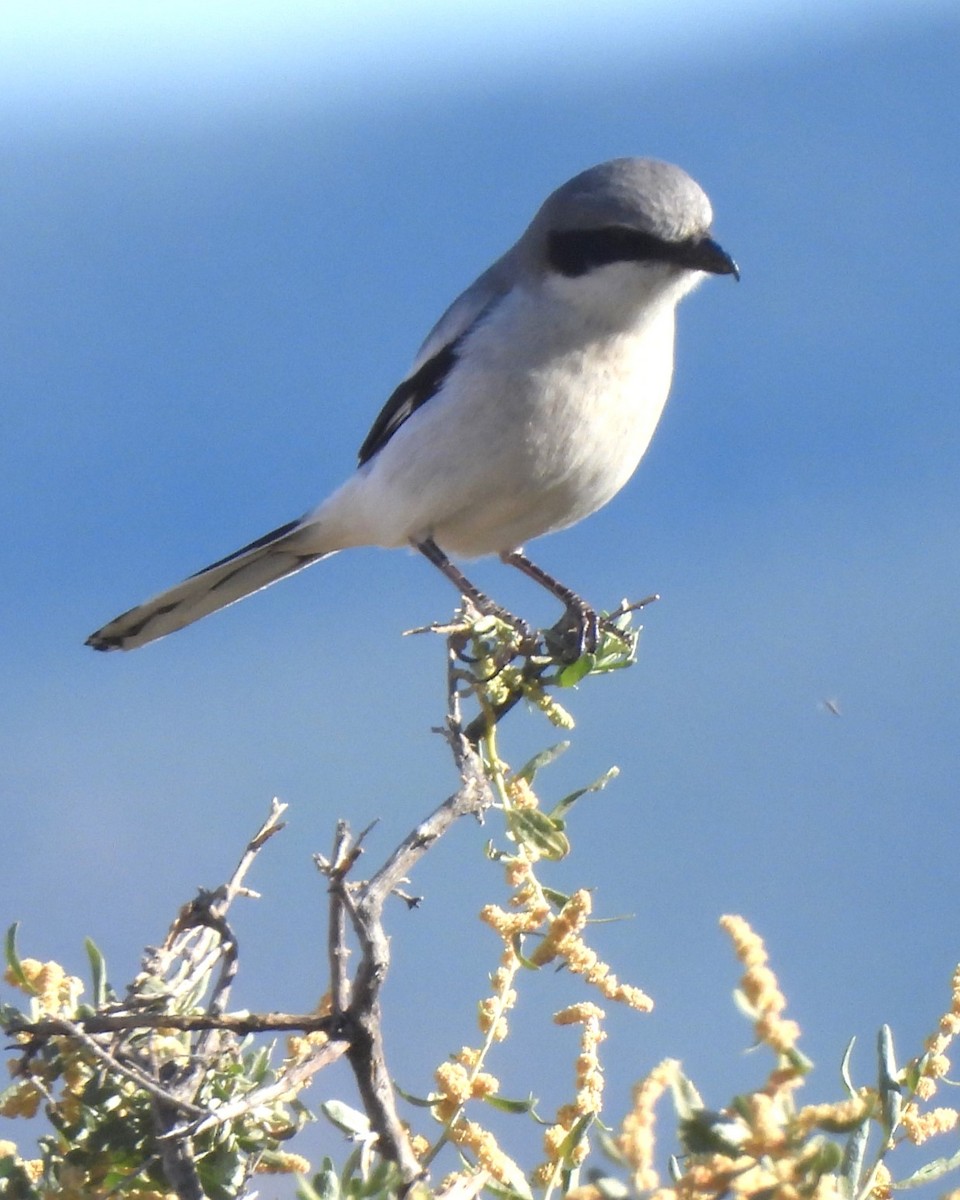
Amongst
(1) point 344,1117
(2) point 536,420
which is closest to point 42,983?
(1) point 344,1117

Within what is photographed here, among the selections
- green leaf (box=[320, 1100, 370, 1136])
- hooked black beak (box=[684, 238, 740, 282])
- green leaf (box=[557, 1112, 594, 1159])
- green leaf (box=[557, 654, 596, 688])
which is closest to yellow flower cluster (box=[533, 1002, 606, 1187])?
green leaf (box=[557, 1112, 594, 1159])

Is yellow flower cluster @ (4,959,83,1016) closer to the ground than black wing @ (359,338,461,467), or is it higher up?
closer to the ground

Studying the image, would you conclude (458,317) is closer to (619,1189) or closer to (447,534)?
(447,534)

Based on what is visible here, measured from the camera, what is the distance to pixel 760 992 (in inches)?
22.3

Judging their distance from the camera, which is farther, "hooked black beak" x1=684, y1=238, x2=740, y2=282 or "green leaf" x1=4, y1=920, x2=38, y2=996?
"hooked black beak" x1=684, y1=238, x2=740, y2=282

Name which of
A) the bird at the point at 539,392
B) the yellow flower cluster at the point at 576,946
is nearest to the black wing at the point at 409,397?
the bird at the point at 539,392

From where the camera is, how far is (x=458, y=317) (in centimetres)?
286

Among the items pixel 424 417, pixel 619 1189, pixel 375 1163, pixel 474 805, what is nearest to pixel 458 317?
pixel 424 417

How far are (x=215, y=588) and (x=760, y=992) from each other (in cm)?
249

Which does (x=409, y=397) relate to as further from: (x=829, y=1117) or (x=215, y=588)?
(x=829, y=1117)

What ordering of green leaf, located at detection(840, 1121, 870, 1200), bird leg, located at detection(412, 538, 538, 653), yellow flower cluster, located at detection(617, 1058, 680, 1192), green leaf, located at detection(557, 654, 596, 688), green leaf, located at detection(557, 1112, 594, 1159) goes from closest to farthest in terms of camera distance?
1. yellow flower cluster, located at detection(617, 1058, 680, 1192)
2. green leaf, located at detection(840, 1121, 870, 1200)
3. green leaf, located at detection(557, 1112, 594, 1159)
4. green leaf, located at detection(557, 654, 596, 688)
5. bird leg, located at detection(412, 538, 538, 653)

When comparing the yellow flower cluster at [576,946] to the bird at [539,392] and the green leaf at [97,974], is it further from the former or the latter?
the bird at [539,392]

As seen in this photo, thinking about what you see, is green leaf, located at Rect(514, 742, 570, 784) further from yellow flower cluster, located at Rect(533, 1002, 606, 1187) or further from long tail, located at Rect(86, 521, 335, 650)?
long tail, located at Rect(86, 521, 335, 650)

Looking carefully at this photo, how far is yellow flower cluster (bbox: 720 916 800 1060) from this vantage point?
562 mm
